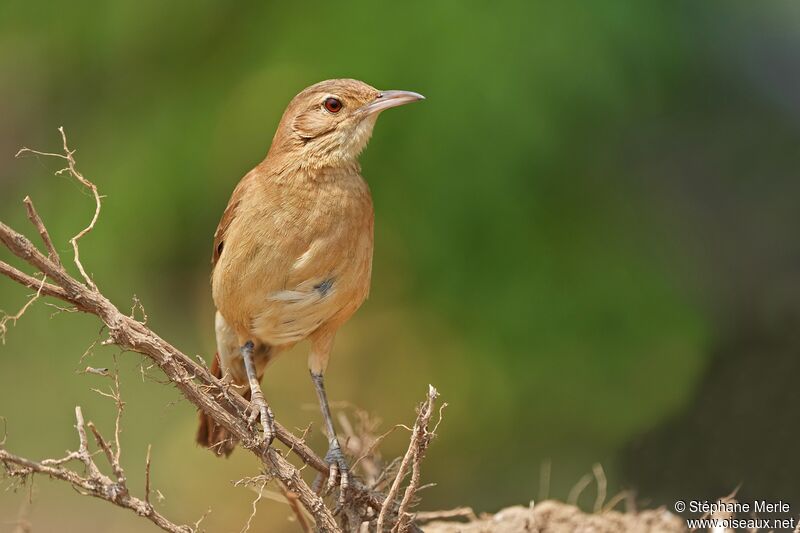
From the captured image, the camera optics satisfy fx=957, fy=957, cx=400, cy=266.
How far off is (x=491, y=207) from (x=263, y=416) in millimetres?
2541

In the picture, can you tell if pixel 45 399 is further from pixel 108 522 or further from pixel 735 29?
pixel 735 29

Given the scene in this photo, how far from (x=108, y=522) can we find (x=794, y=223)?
472 centimetres

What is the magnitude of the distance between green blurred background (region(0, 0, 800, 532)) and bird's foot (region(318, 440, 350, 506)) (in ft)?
7.54

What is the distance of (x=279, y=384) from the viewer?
5.79 m

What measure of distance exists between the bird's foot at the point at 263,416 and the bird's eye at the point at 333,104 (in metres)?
1.09

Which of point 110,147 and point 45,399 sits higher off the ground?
point 110,147

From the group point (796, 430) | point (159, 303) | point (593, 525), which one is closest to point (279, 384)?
point (159, 303)

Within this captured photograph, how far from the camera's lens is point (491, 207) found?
524 cm

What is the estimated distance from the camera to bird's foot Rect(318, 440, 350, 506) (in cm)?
311

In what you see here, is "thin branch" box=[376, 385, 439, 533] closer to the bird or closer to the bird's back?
the bird

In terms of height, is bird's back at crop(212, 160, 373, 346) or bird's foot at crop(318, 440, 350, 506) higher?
bird's back at crop(212, 160, 373, 346)

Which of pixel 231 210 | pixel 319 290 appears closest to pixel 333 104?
pixel 231 210

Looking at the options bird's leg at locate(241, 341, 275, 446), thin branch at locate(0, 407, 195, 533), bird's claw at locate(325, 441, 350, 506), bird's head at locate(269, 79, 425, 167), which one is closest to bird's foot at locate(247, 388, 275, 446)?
bird's leg at locate(241, 341, 275, 446)

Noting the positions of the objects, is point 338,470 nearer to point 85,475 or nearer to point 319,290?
point 319,290
